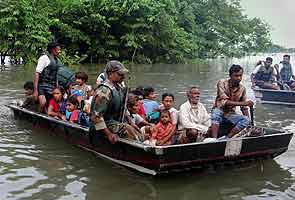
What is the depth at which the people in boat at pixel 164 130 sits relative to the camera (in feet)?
20.8

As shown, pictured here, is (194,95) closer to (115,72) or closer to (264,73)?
(115,72)

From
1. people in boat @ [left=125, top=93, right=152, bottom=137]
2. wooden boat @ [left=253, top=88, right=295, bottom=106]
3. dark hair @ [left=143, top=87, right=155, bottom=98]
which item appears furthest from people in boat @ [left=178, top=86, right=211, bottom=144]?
wooden boat @ [left=253, top=88, right=295, bottom=106]

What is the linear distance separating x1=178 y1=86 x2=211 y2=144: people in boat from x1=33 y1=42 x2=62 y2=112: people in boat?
2.85 metres

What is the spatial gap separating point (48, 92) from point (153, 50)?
902 inches

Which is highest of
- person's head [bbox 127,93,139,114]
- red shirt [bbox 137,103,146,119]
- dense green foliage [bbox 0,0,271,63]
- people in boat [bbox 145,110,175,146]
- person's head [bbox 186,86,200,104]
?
dense green foliage [bbox 0,0,271,63]

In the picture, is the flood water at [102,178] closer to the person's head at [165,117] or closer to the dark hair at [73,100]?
the dark hair at [73,100]

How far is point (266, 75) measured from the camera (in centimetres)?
1324

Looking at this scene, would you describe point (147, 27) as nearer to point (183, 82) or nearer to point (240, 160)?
point (183, 82)

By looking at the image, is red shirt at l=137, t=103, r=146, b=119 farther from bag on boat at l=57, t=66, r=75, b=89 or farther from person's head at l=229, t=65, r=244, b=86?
bag on boat at l=57, t=66, r=75, b=89

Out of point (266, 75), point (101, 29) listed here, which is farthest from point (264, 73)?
point (101, 29)

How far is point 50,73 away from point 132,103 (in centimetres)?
213

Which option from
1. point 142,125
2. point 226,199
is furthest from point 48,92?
point 226,199

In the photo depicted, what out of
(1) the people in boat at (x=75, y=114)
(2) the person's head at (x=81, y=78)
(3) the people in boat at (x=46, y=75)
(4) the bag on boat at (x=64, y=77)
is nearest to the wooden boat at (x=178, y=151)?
(1) the people in boat at (x=75, y=114)

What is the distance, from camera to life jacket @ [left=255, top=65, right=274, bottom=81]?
1318cm
